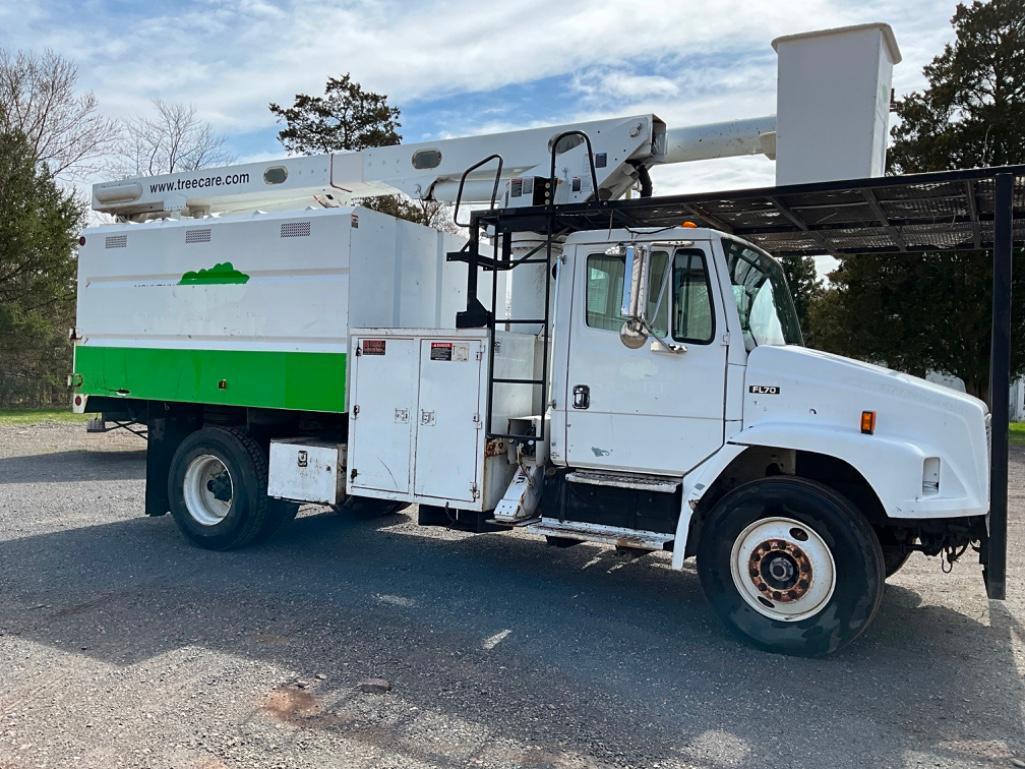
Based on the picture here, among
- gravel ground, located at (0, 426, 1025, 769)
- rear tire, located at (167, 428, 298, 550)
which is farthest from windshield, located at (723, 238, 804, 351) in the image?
rear tire, located at (167, 428, 298, 550)

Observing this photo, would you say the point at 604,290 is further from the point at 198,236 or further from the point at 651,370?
the point at 198,236

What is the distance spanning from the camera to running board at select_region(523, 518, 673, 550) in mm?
5570

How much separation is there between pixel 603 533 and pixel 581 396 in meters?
0.96

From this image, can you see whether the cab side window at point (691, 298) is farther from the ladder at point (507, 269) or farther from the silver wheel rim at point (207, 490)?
the silver wheel rim at point (207, 490)

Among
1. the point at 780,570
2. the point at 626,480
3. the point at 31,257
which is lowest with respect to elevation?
the point at 780,570

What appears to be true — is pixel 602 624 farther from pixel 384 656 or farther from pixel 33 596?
pixel 33 596

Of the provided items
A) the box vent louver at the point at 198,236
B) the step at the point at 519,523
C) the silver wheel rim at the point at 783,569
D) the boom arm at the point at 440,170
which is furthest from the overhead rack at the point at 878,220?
the box vent louver at the point at 198,236

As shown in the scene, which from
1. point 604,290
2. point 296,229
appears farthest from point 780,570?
point 296,229

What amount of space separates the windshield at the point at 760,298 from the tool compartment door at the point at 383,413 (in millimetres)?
2448

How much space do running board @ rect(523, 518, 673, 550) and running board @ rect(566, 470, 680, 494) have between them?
0.97 feet

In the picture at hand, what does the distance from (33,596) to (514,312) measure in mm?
4134

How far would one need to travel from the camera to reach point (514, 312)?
22.5ft

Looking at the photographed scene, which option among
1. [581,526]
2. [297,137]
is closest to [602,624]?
[581,526]

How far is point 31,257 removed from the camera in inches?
989
